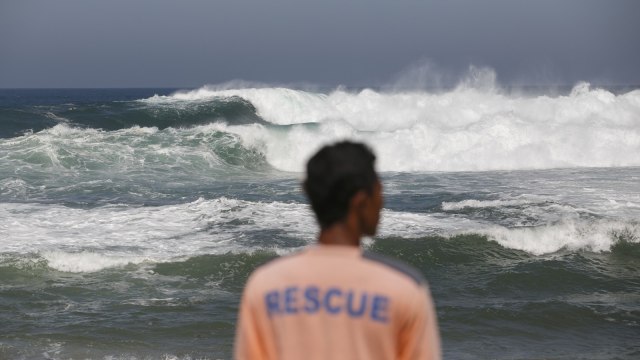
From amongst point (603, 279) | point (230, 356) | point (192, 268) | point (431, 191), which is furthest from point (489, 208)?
point (230, 356)

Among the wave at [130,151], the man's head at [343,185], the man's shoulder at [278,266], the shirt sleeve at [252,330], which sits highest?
the man's head at [343,185]

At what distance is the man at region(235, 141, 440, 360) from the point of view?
1.84m

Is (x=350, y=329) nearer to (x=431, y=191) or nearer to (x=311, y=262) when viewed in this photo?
(x=311, y=262)

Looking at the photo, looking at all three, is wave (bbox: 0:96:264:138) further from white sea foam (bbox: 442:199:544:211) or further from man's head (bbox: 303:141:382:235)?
man's head (bbox: 303:141:382:235)

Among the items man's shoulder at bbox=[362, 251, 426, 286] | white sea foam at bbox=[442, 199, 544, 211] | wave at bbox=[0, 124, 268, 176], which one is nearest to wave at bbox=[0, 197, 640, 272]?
white sea foam at bbox=[442, 199, 544, 211]

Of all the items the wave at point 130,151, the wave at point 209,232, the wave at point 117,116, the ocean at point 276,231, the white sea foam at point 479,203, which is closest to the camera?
the ocean at point 276,231

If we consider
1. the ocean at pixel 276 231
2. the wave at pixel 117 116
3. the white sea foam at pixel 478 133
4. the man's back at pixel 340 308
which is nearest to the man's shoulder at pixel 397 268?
the man's back at pixel 340 308

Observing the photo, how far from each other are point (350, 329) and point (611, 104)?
3340cm

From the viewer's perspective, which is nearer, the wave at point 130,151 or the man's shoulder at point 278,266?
the man's shoulder at point 278,266

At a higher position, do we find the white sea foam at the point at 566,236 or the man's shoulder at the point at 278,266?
the man's shoulder at the point at 278,266

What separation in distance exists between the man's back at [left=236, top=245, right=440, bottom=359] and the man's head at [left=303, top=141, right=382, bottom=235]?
99mm

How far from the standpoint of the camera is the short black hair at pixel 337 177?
76.1 inches

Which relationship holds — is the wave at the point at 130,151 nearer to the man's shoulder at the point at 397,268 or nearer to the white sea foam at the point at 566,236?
the white sea foam at the point at 566,236

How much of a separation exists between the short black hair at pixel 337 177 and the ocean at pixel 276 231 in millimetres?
5735
